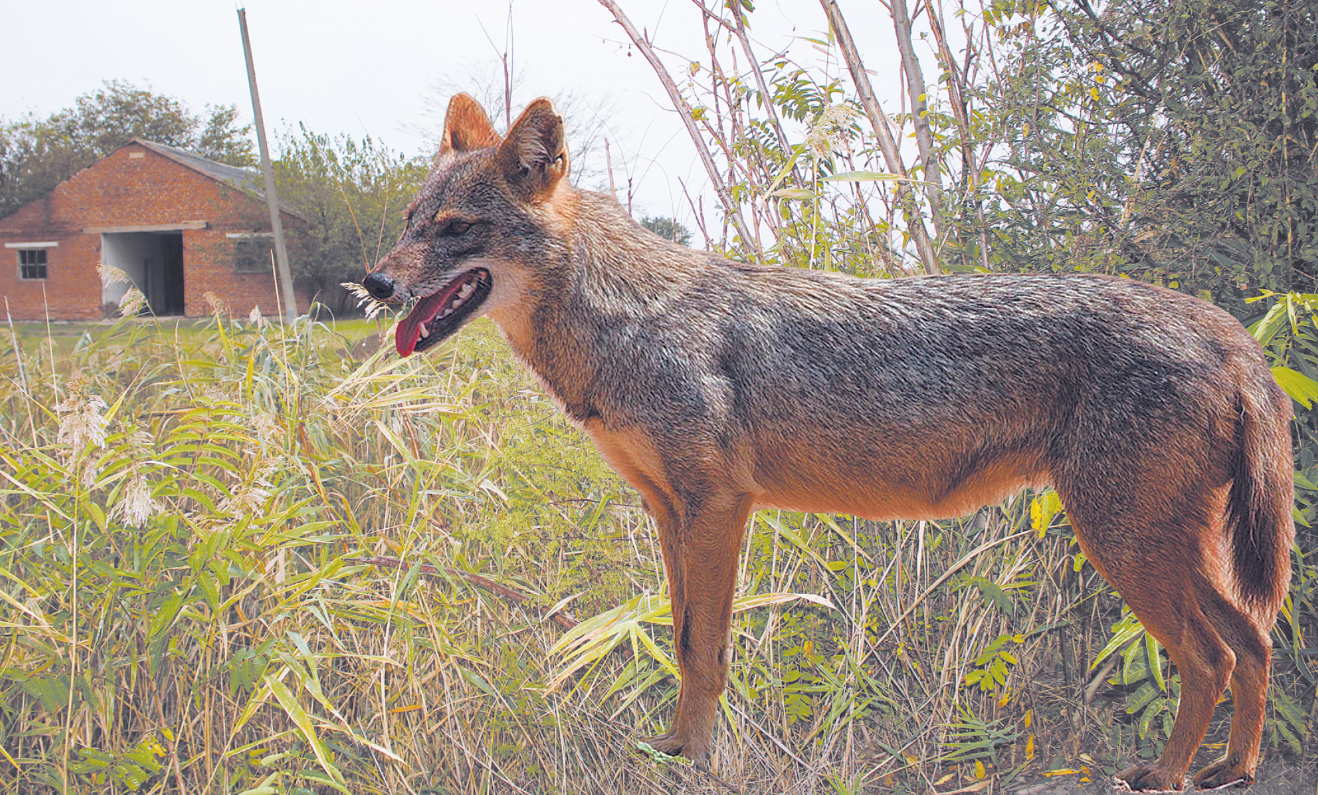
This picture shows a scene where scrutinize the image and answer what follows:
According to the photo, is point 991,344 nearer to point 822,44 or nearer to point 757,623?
point 757,623

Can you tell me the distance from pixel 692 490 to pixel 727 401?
0.29 meters

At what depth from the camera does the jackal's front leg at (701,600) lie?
2.56 metres

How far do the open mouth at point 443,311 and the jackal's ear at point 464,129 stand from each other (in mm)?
539

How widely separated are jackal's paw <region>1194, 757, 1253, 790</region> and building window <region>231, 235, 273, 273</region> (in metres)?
27.4

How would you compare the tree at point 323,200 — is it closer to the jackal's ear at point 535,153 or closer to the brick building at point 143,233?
the brick building at point 143,233

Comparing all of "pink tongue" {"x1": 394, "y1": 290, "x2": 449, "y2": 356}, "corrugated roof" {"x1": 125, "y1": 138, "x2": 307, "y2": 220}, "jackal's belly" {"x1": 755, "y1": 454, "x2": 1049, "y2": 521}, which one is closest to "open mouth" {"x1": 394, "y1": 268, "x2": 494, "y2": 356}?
"pink tongue" {"x1": 394, "y1": 290, "x2": 449, "y2": 356}

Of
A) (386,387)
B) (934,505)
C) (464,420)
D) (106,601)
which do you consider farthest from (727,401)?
(106,601)

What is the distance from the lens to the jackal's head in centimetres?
248

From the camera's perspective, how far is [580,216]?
274 centimetres

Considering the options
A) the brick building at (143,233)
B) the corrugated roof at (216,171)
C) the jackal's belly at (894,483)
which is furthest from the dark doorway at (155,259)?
the jackal's belly at (894,483)

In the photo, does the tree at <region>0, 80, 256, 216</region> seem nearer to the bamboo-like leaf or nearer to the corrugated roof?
the corrugated roof

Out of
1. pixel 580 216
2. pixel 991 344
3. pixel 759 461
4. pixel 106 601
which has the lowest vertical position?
pixel 106 601

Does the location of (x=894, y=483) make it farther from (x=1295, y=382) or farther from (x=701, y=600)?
(x=1295, y=382)

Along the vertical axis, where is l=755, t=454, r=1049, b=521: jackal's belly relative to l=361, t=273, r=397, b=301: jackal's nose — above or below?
below
